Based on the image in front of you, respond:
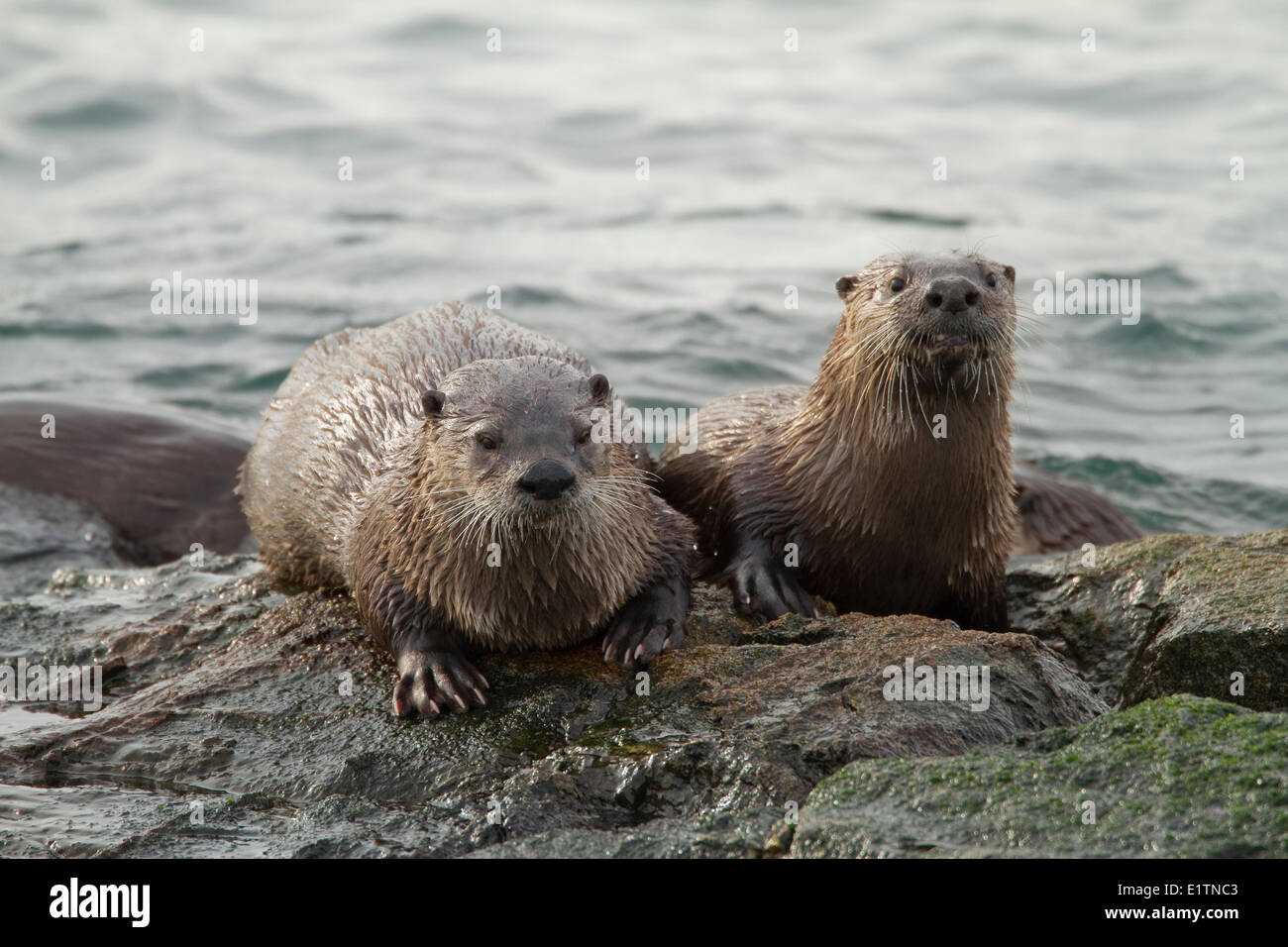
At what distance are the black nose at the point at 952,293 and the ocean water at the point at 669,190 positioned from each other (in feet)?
8.06

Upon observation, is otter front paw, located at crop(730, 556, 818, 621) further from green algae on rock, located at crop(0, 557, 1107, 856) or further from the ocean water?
the ocean water

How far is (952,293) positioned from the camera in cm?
372

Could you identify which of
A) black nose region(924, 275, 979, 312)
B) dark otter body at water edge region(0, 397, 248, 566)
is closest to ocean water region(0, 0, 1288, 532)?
dark otter body at water edge region(0, 397, 248, 566)

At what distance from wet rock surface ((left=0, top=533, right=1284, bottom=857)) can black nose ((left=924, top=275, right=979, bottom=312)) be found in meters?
0.79

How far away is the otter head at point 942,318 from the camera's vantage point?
12.3 ft

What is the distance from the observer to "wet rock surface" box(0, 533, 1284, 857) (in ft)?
8.55

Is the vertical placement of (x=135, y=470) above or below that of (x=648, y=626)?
above

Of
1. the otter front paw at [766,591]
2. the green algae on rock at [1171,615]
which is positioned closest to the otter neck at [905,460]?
the otter front paw at [766,591]

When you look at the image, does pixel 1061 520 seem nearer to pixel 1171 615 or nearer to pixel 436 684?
pixel 1171 615

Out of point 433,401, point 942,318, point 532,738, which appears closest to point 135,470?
point 433,401

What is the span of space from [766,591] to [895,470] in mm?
467

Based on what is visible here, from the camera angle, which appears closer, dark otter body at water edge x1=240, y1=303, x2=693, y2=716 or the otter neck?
dark otter body at water edge x1=240, y1=303, x2=693, y2=716

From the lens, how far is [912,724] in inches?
117

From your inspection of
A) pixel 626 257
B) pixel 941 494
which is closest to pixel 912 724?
pixel 941 494
